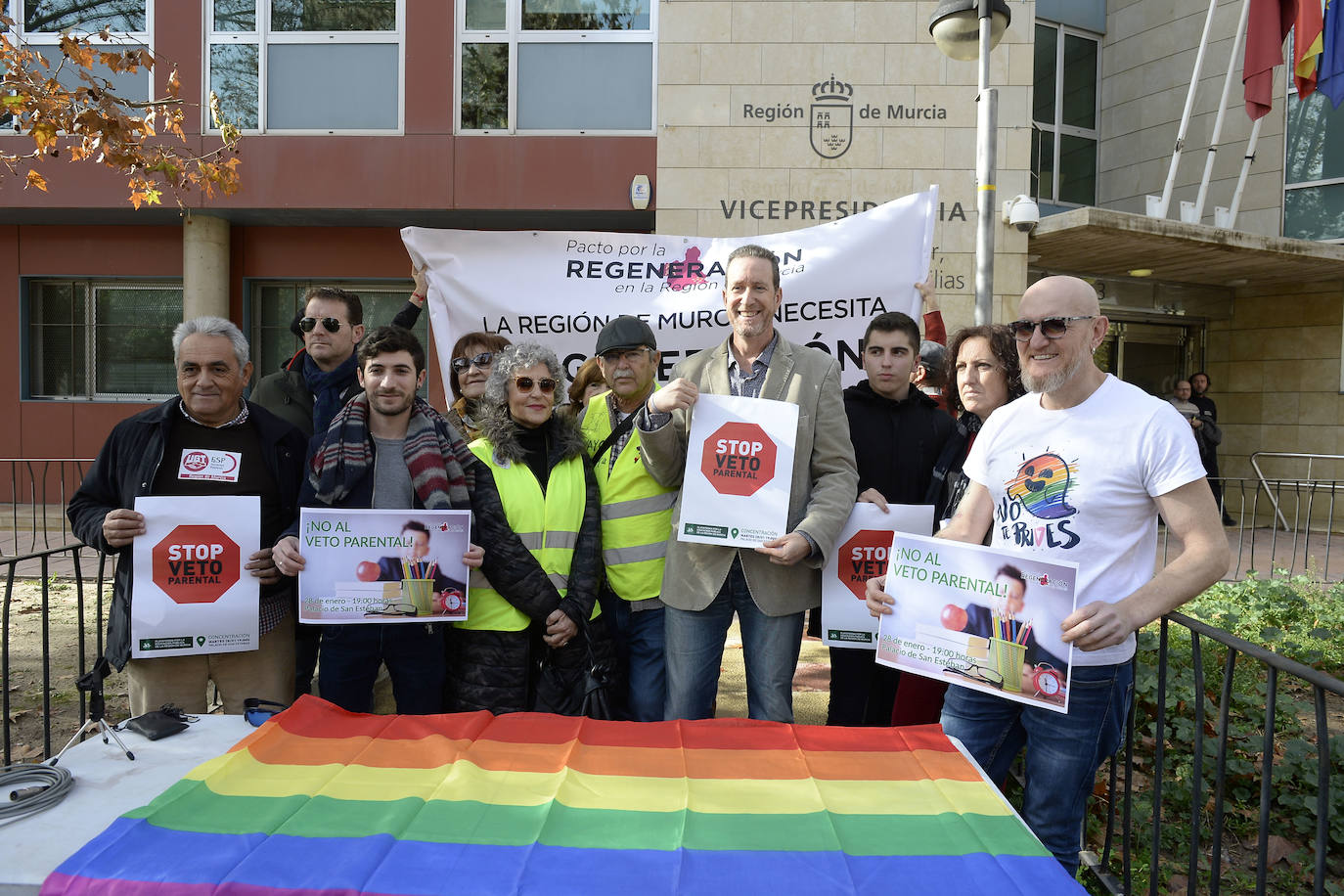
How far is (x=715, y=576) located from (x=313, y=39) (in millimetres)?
10162

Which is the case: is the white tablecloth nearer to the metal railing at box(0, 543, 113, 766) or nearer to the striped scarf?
the striped scarf

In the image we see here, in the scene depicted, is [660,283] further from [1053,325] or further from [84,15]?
[84,15]

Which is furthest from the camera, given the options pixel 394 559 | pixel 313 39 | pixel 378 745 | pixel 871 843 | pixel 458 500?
pixel 313 39

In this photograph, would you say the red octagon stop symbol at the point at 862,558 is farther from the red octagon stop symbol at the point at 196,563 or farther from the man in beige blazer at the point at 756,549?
the red octagon stop symbol at the point at 196,563

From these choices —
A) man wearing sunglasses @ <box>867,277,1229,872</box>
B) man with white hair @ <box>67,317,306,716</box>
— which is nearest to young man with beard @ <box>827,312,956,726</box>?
man wearing sunglasses @ <box>867,277,1229,872</box>

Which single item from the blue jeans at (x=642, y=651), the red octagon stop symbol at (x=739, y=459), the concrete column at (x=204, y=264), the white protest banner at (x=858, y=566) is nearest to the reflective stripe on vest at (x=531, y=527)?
the blue jeans at (x=642, y=651)

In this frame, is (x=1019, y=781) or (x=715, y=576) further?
(x=1019, y=781)

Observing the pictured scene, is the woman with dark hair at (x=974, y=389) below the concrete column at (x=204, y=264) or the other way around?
below

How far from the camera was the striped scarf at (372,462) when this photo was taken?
3053mm

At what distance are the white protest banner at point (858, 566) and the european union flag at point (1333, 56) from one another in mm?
10213

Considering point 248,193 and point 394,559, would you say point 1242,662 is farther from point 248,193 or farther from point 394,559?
point 248,193

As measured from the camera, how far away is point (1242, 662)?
204 inches

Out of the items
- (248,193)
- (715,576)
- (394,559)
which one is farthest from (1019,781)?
(248,193)

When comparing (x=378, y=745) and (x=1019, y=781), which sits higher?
(x=378, y=745)
